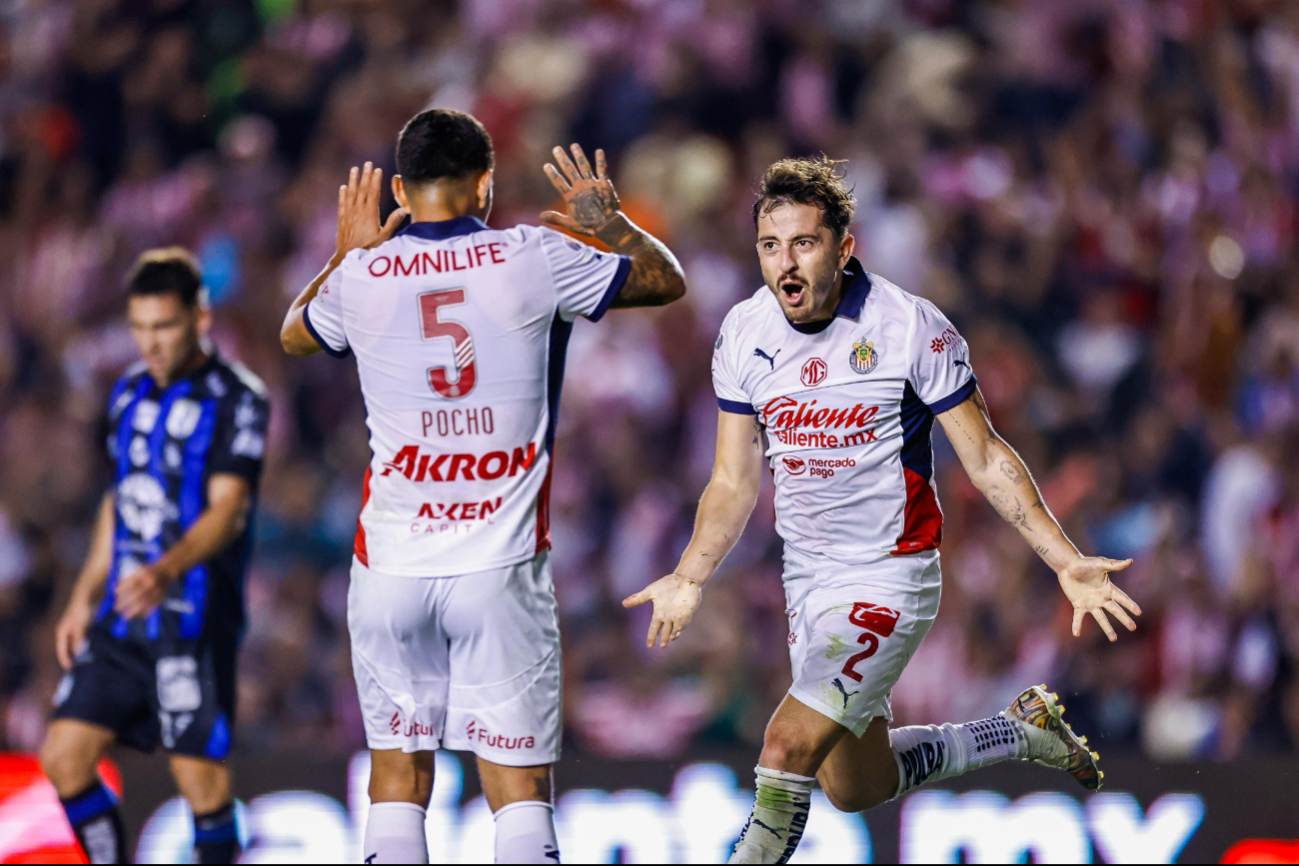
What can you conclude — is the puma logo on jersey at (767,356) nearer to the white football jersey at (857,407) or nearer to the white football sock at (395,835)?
the white football jersey at (857,407)

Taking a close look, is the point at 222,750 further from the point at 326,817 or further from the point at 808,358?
the point at 808,358

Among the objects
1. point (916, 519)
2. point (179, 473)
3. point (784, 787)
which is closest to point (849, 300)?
point (916, 519)

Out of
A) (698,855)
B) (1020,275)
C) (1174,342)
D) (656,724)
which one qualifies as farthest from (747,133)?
(698,855)

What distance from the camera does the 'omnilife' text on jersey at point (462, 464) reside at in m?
4.07

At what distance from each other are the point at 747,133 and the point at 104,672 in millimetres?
5669

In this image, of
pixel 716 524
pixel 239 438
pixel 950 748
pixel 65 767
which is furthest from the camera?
pixel 239 438

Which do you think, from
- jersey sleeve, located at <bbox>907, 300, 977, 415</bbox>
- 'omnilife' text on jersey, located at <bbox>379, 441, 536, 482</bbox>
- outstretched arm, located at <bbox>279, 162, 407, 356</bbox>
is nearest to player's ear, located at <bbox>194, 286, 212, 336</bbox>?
outstretched arm, located at <bbox>279, 162, 407, 356</bbox>

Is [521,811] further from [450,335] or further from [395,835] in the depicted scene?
[450,335]

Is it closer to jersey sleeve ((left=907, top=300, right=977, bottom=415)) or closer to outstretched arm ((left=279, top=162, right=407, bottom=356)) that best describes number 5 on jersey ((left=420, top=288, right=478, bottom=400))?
outstretched arm ((left=279, top=162, right=407, bottom=356))

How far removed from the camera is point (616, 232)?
4418mm

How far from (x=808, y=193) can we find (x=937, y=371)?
698 mm

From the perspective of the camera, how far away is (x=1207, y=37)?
9828mm

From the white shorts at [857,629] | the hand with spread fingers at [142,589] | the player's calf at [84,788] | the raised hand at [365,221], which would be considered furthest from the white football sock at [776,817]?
the player's calf at [84,788]

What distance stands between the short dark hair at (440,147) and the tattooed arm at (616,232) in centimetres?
29
